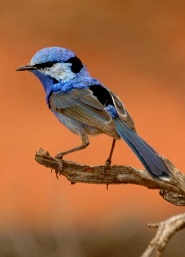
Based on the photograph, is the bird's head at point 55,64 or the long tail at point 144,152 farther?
the bird's head at point 55,64

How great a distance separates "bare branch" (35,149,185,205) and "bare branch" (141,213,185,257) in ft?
1.11

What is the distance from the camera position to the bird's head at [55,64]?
356 cm

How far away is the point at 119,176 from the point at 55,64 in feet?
2.47

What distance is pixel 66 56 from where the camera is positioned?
Answer: 356 cm

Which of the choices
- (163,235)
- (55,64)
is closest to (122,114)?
(55,64)

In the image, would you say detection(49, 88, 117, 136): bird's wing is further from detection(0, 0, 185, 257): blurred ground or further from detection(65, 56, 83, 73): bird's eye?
detection(0, 0, 185, 257): blurred ground

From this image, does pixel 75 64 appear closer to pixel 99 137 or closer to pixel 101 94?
pixel 101 94

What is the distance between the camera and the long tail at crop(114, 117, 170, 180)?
2754 millimetres

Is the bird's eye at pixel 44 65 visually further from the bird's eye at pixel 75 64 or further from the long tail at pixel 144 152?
the long tail at pixel 144 152

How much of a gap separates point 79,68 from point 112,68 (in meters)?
4.02

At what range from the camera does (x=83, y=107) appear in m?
3.57

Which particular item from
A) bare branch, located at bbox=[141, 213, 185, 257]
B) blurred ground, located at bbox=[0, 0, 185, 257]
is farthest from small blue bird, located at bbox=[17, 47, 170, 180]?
blurred ground, located at bbox=[0, 0, 185, 257]

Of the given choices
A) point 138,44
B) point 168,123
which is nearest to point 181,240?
point 168,123

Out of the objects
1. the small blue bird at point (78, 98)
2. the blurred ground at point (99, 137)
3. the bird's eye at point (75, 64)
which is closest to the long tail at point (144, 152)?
the small blue bird at point (78, 98)
